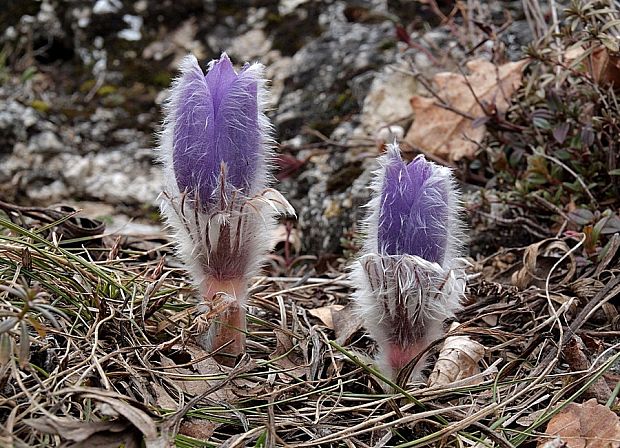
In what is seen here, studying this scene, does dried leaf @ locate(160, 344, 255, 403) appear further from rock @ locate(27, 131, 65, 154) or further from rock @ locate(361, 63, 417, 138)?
rock @ locate(27, 131, 65, 154)

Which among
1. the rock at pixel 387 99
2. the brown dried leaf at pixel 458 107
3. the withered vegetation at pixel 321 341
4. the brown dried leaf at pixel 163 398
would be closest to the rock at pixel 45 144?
the withered vegetation at pixel 321 341

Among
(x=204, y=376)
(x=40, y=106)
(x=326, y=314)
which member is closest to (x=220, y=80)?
(x=204, y=376)

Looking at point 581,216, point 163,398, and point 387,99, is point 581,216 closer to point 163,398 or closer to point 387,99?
point 387,99

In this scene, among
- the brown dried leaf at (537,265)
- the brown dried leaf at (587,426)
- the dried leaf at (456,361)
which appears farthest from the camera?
the brown dried leaf at (537,265)

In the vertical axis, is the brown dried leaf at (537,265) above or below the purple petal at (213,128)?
below

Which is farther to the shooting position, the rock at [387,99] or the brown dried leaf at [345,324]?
the rock at [387,99]

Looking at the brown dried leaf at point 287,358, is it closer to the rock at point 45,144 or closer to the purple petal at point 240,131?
the purple petal at point 240,131
